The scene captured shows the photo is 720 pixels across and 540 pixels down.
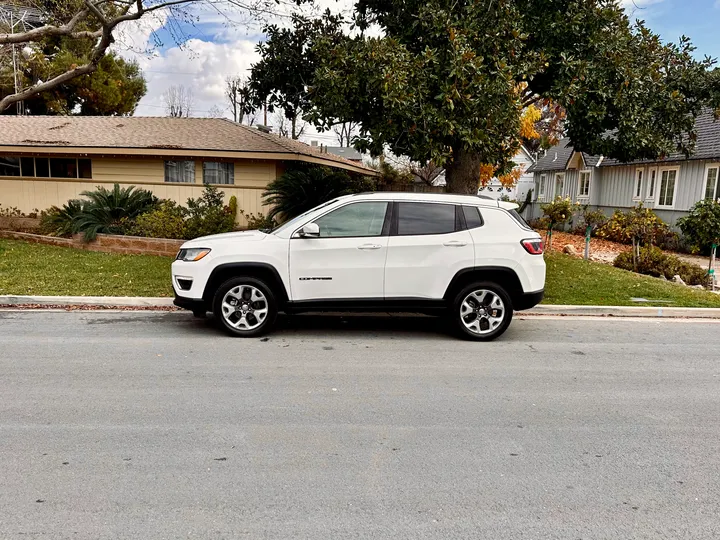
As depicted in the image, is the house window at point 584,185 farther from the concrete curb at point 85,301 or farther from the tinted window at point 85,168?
the concrete curb at point 85,301

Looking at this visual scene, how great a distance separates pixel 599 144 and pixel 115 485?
10.7m

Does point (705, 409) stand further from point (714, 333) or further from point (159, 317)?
point (159, 317)

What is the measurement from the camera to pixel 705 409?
5.12 meters

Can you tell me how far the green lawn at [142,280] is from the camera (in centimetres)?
987

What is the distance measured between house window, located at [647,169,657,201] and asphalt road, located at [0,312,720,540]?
1566 cm

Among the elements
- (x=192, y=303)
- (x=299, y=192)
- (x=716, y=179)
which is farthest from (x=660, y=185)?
(x=192, y=303)

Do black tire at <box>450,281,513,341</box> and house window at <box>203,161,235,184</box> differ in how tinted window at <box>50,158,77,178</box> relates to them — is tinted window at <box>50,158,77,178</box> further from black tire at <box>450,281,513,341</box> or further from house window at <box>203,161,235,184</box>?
black tire at <box>450,281,513,341</box>

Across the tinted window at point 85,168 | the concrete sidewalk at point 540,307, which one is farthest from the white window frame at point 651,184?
the tinted window at point 85,168

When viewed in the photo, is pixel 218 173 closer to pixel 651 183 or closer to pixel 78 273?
pixel 78 273

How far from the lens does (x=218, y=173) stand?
57.1 ft

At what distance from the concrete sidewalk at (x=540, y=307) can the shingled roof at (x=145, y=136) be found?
26.5 ft

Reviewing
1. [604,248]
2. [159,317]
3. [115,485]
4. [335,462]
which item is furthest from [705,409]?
[604,248]

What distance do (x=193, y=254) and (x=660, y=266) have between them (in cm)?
1090

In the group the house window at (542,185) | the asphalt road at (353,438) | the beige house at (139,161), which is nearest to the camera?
the asphalt road at (353,438)
